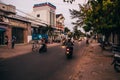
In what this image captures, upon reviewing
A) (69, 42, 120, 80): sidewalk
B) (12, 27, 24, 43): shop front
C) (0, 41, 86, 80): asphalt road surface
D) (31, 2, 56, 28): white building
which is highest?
(31, 2, 56, 28): white building

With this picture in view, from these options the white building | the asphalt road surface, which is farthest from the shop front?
the asphalt road surface

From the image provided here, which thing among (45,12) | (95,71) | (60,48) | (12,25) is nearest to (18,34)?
(12,25)

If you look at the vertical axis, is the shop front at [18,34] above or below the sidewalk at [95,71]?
above

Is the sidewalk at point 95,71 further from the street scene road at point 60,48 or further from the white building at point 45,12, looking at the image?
the white building at point 45,12

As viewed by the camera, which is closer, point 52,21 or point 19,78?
point 19,78

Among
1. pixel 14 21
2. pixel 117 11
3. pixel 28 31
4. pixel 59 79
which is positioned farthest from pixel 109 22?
pixel 28 31

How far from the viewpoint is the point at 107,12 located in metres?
15.9

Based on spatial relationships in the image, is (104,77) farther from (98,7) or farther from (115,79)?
(98,7)

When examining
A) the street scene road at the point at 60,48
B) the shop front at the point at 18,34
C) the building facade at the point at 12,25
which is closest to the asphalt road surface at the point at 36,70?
the street scene road at the point at 60,48

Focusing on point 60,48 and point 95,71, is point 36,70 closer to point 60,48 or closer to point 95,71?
point 95,71

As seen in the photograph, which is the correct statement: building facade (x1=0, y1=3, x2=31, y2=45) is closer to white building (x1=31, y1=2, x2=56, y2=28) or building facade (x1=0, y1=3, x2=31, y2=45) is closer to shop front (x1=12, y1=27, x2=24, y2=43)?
shop front (x1=12, y1=27, x2=24, y2=43)

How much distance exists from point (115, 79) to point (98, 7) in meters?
10.2

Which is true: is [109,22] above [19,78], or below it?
above

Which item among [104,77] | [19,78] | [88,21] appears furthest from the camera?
[88,21]
